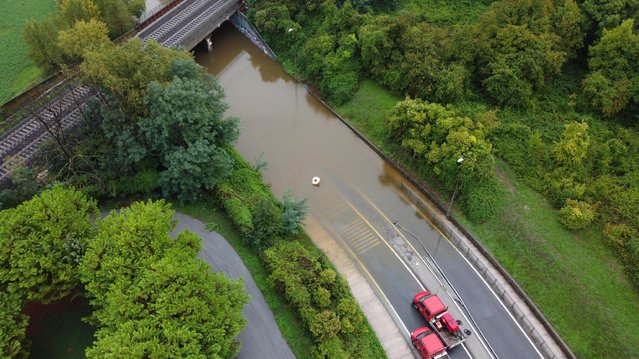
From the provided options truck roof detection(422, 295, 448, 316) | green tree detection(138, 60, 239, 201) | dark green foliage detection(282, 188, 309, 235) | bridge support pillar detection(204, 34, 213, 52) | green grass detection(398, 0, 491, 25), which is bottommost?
truck roof detection(422, 295, 448, 316)

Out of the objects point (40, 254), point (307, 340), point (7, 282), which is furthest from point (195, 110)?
point (307, 340)

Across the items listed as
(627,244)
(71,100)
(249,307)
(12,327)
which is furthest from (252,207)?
(627,244)

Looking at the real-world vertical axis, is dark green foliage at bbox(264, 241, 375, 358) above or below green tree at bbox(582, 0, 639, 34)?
below

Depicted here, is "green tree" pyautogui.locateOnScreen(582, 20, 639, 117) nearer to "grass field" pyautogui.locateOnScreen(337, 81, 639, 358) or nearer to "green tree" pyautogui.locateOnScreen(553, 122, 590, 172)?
"green tree" pyautogui.locateOnScreen(553, 122, 590, 172)

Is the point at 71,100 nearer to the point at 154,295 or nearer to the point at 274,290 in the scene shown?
the point at 154,295

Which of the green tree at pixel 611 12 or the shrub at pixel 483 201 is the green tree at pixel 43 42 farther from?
the green tree at pixel 611 12

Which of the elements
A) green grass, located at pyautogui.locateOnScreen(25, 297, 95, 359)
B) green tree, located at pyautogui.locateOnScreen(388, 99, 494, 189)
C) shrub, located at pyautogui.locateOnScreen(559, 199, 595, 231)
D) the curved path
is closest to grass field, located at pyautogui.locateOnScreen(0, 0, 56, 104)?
green grass, located at pyautogui.locateOnScreen(25, 297, 95, 359)

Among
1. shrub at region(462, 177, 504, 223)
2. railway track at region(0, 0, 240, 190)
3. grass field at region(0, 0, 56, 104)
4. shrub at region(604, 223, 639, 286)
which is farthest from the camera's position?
grass field at region(0, 0, 56, 104)
